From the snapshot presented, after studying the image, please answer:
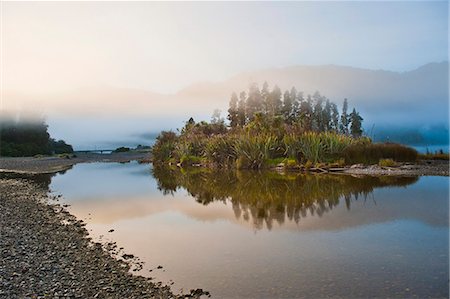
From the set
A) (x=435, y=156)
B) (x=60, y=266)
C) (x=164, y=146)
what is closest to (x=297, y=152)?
(x=435, y=156)

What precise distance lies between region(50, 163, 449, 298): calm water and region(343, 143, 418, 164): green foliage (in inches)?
399

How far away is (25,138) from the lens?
6969 centimetres

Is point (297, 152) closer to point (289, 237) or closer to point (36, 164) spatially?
point (289, 237)

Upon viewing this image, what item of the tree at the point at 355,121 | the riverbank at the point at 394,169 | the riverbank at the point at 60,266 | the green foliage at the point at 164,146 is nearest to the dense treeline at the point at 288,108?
the tree at the point at 355,121

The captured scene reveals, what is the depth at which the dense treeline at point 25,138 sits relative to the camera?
63984 millimetres

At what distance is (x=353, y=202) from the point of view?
13773 millimetres

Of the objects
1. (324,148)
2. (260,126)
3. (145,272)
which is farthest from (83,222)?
(260,126)

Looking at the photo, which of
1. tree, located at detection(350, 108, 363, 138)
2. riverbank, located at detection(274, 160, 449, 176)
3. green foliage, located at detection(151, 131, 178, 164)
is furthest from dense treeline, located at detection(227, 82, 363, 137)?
riverbank, located at detection(274, 160, 449, 176)

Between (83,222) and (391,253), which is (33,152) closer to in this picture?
A: (83,222)

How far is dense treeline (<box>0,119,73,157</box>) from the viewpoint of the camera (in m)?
64.0

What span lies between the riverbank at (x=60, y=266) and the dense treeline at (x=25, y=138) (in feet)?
187

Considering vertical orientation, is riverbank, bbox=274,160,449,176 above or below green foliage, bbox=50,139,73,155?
below

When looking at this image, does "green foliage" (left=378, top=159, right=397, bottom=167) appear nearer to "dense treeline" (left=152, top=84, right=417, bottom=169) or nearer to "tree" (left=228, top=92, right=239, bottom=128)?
"dense treeline" (left=152, top=84, right=417, bottom=169)

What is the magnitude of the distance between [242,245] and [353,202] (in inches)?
255
